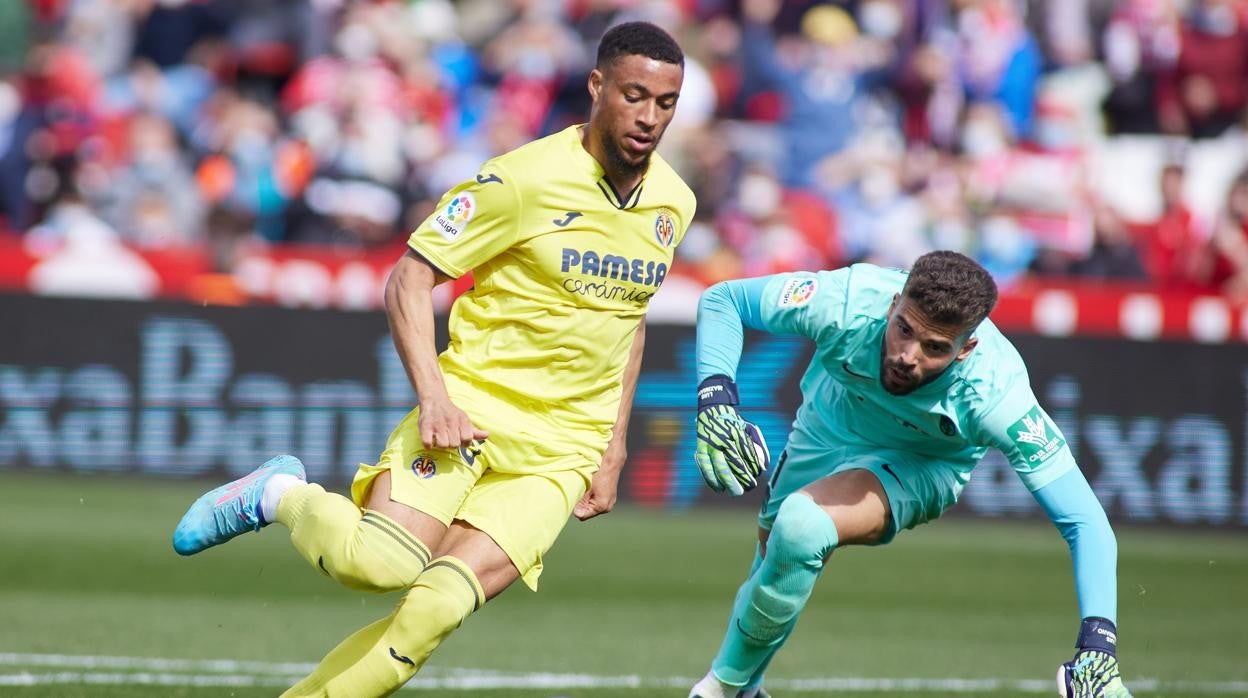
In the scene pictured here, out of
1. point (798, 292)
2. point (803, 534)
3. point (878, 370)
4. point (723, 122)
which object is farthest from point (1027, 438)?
point (723, 122)

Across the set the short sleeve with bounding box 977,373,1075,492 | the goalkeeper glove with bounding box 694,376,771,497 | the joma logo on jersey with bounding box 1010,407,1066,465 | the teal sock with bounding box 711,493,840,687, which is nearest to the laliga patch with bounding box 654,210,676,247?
the goalkeeper glove with bounding box 694,376,771,497

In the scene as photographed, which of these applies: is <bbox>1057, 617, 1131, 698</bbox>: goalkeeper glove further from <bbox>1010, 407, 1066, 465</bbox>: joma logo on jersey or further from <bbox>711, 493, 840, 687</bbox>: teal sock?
<bbox>711, 493, 840, 687</bbox>: teal sock

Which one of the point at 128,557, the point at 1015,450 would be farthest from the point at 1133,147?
the point at 1015,450

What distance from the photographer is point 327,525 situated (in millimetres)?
5719

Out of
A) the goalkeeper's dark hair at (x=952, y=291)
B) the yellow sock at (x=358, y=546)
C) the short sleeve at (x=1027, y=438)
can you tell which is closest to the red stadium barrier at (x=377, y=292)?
Answer: the yellow sock at (x=358, y=546)

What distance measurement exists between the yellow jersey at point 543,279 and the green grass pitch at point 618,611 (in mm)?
1782

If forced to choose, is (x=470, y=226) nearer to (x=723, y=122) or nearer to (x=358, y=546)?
(x=358, y=546)

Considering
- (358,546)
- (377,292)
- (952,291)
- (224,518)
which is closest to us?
(358,546)

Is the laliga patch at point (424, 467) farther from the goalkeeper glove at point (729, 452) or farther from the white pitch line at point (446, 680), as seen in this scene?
the white pitch line at point (446, 680)

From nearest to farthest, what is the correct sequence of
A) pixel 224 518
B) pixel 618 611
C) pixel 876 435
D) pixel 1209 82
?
pixel 224 518, pixel 876 435, pixel 618 611, pixel 1209 82

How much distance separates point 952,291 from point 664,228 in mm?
1123

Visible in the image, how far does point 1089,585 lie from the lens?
5.75m

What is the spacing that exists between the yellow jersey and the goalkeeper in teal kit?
457 millimetres

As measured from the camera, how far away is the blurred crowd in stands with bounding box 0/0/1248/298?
51.6 ft
